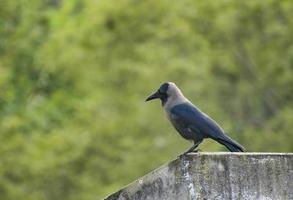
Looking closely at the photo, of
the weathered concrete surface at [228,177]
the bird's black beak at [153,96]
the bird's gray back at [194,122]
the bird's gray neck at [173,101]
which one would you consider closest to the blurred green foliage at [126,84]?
the bird's black beak at [153,96]

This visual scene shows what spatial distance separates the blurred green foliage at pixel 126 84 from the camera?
95.8ft

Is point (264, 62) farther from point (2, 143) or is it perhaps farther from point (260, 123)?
point (2, 143)

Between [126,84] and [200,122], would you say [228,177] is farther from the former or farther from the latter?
[126,84]

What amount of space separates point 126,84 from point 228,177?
879 inches

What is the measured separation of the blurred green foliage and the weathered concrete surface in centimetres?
1681

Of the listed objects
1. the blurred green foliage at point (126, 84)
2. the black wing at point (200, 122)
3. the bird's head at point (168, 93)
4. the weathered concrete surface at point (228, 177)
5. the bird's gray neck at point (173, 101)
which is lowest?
the weathered concrete surface at point (228, 177)

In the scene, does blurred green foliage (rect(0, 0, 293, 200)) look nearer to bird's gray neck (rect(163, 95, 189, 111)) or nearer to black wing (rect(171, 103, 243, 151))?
bird's gray neck (rect(163, 95, 189, 111))

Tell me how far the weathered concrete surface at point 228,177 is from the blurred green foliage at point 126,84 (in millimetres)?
16812

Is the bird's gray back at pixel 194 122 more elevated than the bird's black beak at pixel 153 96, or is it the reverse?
the bird's black beak at pixel 153 96

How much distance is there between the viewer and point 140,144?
30.0 m

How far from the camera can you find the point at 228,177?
34.5 ft

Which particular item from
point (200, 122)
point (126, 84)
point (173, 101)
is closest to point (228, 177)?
point (200, 122)

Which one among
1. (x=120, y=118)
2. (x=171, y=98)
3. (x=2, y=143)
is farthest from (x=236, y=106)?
(x=171, y=98)

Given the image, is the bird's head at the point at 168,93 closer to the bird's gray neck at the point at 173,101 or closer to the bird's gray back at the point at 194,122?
the bird's gray neck at the point at 173,101
